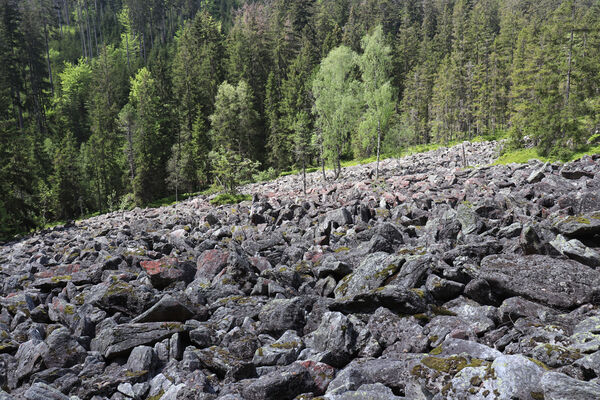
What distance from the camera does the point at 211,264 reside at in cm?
1086

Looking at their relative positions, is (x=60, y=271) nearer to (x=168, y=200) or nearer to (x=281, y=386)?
(x=281, y=386)

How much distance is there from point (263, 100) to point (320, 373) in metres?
77.4

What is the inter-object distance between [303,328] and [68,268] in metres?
9.37

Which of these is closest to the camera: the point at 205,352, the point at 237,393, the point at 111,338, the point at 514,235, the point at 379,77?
the point at 237,393

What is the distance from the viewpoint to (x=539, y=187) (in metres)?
14.7

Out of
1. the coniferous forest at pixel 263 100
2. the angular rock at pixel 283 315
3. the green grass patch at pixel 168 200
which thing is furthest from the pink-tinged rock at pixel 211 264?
the green grass patch at pixel 168 200

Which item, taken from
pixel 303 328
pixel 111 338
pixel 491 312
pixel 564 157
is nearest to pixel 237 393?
pixel 303 328

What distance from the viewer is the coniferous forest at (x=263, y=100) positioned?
39.2 m

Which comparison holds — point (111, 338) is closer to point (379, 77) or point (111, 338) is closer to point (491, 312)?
point (491, 312)

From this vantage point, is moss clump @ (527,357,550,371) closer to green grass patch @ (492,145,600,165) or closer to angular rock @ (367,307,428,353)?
angular rock @ (367,307,428,353)

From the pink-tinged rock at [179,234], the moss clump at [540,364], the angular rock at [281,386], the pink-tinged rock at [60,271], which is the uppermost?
the moss clump at [540,364]

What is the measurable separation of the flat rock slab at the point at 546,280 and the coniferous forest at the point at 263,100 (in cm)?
3133

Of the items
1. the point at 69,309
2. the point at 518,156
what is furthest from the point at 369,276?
the point at 518,156

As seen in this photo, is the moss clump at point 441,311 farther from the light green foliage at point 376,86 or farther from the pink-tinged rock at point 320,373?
the light green foliage at point 376,86
